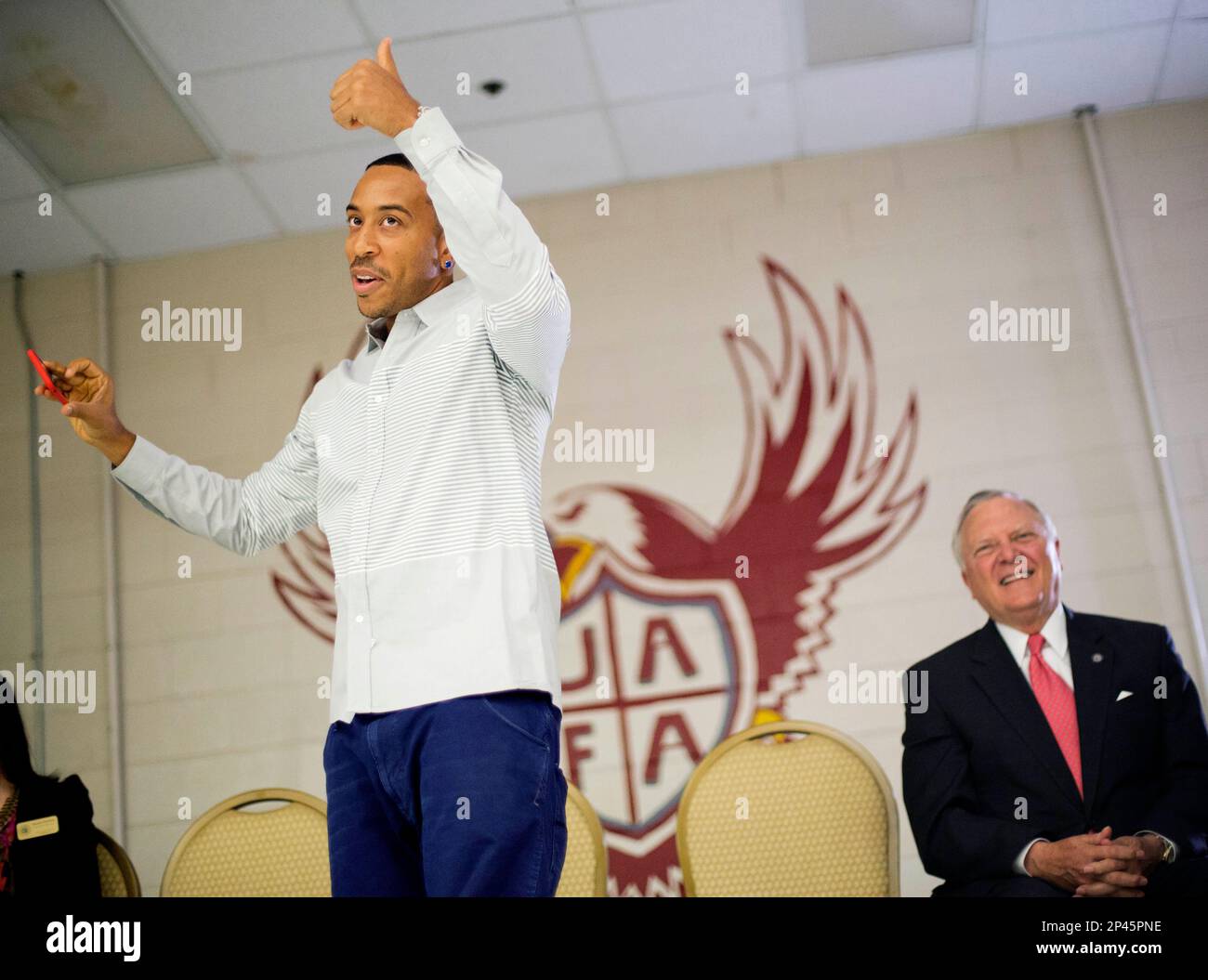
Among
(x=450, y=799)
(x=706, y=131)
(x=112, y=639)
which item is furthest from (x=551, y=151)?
(x=450, y=799)

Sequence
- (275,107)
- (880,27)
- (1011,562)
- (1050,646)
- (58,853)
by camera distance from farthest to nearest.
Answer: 1. (275,107)
2. (880,27)
3. (1011,562)
4. (1050,646)
5. (58,853)

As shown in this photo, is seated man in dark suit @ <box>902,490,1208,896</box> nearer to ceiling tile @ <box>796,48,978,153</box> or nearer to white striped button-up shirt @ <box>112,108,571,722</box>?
white striped button-up shirt @ <box>112,108,571,722</box>

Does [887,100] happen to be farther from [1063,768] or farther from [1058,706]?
[1063,768]

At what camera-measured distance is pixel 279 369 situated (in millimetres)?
4195

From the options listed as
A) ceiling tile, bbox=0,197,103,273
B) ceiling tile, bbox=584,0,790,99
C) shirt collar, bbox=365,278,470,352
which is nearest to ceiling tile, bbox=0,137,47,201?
ceiling tile, bbox=0,197,103,273

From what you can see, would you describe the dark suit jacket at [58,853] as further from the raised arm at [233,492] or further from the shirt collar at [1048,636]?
the shirt collar at [1048,636]

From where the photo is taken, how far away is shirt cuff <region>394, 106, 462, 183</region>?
1.33 meters

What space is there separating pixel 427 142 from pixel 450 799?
2.41 feet

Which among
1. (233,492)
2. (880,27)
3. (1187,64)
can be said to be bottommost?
(233,492)

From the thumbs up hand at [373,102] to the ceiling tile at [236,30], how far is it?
92.7 inches

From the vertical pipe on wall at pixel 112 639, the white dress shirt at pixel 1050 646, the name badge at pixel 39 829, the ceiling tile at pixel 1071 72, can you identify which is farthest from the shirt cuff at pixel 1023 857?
the vertical pipe on wall at pixel 112 639

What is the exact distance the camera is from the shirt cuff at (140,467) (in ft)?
5.30

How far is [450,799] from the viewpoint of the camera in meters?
1.20

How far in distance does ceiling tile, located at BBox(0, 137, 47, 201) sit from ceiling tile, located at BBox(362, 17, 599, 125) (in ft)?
4.64
